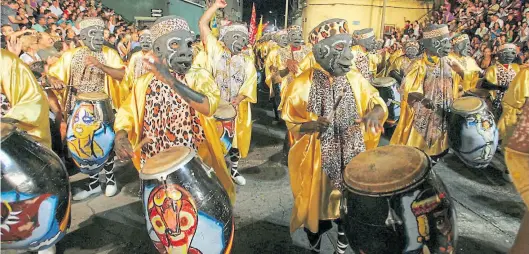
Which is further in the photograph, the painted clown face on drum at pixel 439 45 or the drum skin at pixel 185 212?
the painted clown face on drum at pixel 439 45

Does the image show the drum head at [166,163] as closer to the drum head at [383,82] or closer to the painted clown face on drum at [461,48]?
the drum head at [383,82]

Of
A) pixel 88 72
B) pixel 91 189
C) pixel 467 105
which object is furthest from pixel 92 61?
pixel 467 105

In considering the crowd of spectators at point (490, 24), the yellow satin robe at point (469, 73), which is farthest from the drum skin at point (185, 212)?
the crowd of spectators at point (490, 24)

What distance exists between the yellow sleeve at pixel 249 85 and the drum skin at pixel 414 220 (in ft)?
10.1

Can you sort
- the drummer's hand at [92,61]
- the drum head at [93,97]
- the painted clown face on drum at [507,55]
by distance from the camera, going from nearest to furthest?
the drum head at [93,97] → the drummer's hand at [92,61] → the painted clown face on drum at [507,55]

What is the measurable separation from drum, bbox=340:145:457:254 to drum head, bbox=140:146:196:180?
1034mm

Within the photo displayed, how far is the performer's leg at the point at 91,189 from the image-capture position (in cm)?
480

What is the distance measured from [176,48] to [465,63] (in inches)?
208

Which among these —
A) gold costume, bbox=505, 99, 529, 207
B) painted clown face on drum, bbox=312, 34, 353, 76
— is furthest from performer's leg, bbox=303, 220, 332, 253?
gold costume, bbox=505, 99, 529, 207

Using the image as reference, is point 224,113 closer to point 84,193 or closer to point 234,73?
point 234,73

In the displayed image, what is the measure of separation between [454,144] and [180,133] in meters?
3.49

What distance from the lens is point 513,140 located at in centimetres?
195

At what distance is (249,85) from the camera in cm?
526

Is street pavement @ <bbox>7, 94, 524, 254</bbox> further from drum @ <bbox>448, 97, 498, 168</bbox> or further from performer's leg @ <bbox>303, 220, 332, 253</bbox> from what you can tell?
drum @ <bbox>448, 97, 498, 168</bbox>
